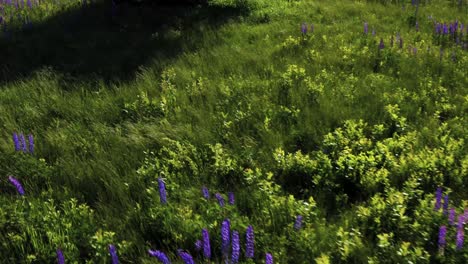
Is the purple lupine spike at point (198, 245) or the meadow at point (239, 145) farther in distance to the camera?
the meadow at point (239, 145)

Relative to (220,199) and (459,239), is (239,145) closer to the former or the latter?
(220,199)

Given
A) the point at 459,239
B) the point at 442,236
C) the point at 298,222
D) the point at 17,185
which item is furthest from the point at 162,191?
the point at 459,239

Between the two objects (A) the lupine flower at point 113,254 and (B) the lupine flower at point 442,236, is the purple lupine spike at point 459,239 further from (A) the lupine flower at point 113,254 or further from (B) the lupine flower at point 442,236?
(A) the lupine flower at point 113,254

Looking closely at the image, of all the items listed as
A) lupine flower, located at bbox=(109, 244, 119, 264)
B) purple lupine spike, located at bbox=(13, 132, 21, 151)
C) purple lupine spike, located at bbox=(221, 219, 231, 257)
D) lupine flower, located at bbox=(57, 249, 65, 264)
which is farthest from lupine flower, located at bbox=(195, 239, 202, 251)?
purple lupine spike, located at bbox=(13, 132, 21, 151)

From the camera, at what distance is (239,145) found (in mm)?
4188

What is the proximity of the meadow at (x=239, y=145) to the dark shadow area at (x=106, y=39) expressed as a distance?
2.2 inches

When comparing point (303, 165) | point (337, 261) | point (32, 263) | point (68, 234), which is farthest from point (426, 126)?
point (32, 263)

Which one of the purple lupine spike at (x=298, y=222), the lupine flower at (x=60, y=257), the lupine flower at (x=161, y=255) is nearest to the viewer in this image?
the lupine flower at (x=161, y=255)

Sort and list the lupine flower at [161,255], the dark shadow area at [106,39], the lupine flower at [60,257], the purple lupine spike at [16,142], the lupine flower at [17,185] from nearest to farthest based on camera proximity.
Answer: the lupine flower at [161,255] → the lupine flower at [60,257] → the lupine flower at [17,185] → the purple lupine spike at [16,142] → the dark shadow area at [106,39]

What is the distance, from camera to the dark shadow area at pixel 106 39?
6668 mm

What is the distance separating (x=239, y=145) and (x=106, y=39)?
4770mm

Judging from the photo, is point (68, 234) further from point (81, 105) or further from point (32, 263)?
point (81, 105)

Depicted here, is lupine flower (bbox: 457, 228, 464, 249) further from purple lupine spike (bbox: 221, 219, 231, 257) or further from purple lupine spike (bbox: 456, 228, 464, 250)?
purple lupine spike (bbox: 221, 219, 231, 257)

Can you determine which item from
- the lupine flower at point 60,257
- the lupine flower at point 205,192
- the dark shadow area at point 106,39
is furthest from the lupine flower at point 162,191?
the dark shadow area at point 106,39
